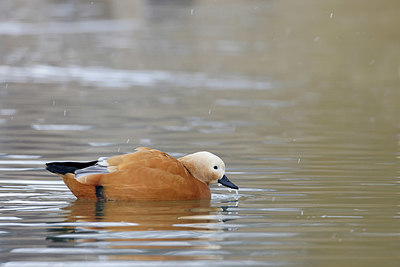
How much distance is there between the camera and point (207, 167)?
8750 millimetres

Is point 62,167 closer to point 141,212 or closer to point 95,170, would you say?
point 95,170

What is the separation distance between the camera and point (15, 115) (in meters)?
15.2

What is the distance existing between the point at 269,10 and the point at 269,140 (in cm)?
3318

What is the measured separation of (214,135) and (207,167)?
15.4 feet

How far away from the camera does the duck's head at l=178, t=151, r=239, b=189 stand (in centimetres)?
873

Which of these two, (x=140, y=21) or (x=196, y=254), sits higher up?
(x=140, y=21)

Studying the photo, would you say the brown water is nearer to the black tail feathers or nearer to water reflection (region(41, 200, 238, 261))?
water reflection (region(41, 200, 238, 261))

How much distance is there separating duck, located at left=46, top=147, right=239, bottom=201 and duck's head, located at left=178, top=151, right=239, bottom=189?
0.13m

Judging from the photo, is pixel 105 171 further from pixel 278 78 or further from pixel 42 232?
pixel 278 78

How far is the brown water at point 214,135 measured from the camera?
22.6ft

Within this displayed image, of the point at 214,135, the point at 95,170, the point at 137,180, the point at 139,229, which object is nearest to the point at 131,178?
the point at 137,180

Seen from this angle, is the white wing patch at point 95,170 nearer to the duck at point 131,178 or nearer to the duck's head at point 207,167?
the duck at point 131,178

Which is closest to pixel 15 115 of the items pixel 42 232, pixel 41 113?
pixel 41 113

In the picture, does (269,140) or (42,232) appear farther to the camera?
(269,140)
